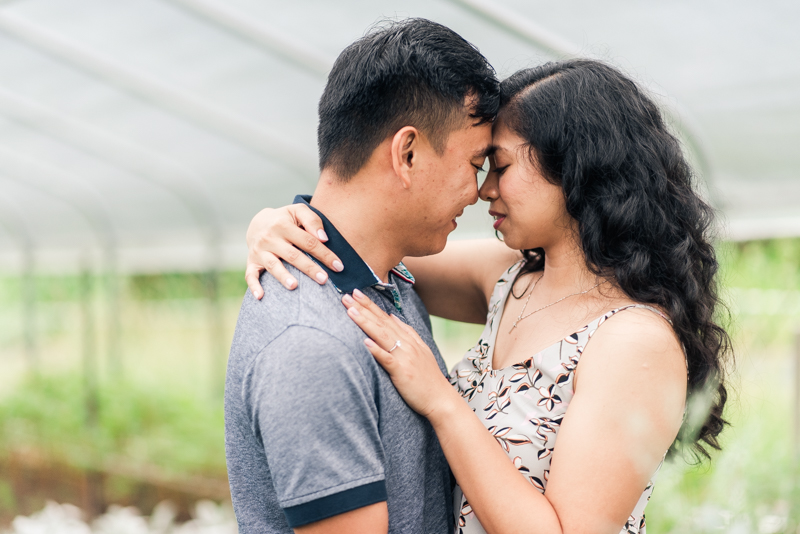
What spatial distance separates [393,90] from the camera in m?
1.44

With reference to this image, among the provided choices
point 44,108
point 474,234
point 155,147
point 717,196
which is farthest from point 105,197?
point 717,196

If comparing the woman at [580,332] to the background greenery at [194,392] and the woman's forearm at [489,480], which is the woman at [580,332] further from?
the background greenery at [194,392]

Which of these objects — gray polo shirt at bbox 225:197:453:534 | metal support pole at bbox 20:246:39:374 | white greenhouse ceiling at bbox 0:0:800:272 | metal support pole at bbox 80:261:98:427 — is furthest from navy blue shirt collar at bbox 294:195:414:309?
metal support pole at bbox 20:246:39:374

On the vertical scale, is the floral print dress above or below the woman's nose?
below

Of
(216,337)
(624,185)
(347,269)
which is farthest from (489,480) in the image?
(216,337)

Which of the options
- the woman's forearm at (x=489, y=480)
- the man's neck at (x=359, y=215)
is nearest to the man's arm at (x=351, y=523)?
the woman's forearm at (x=489, y=480)

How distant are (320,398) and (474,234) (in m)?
4.51

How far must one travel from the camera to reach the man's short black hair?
1.43 m

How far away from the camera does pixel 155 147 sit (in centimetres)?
538

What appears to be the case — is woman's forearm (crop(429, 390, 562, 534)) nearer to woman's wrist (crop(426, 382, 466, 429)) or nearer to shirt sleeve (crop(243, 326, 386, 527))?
woman's wrist (crop(426, 382, 466, 429))

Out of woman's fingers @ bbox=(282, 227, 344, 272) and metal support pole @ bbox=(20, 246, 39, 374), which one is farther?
metal support pole @ bbox=(20, 246, 39, 374)

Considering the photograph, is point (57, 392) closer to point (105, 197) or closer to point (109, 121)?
point (105, 197)

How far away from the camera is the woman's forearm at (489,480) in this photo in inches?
53.6

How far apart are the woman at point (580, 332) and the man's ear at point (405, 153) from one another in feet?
0.80
